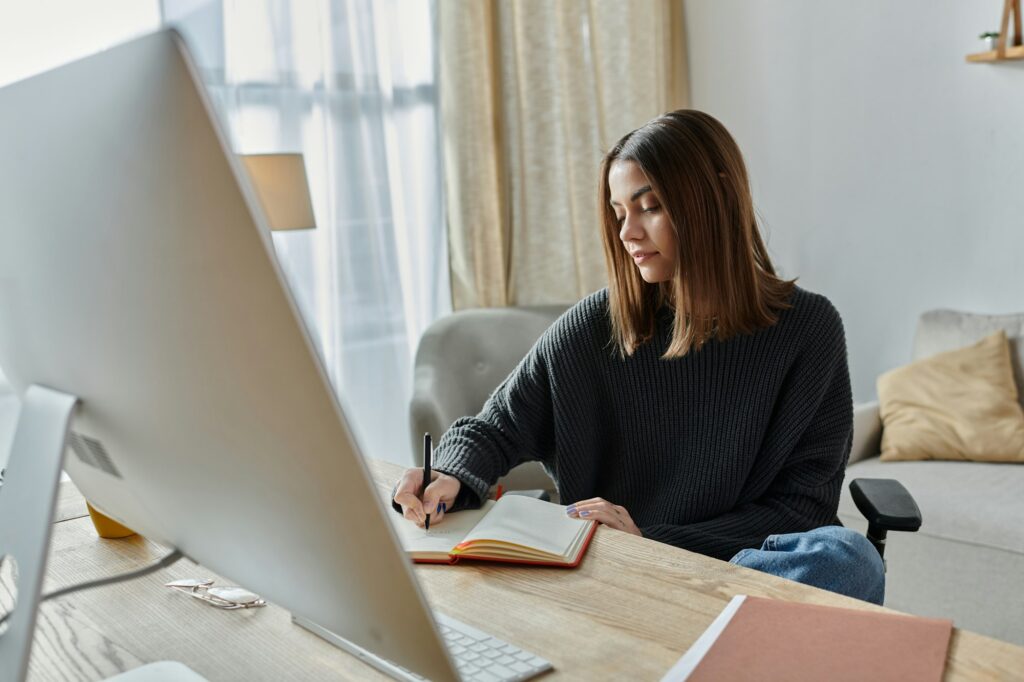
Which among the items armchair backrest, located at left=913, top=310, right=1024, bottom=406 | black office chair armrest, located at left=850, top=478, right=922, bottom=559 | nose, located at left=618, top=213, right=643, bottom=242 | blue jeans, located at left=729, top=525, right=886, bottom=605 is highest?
nose, located at left=618, top=213, right=643, bottom=242

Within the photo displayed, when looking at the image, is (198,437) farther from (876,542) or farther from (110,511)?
(876,542)

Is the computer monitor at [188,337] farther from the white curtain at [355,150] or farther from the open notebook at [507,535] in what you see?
the white curtain at [355,150]

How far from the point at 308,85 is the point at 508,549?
1998 mm

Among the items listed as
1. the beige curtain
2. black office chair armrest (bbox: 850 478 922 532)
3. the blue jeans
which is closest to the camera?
the blue jeans

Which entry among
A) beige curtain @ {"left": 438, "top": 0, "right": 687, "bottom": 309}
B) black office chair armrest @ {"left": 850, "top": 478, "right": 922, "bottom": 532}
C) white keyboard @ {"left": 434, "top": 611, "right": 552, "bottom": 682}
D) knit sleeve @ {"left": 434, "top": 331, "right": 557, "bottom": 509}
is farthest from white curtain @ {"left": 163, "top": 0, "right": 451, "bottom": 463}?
white keyboard @ {"left": 434, "top": 611, "right": 552, "bottom": 682}

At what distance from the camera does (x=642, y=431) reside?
167cm

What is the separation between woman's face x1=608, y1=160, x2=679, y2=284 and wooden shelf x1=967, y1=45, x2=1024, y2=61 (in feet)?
6.17

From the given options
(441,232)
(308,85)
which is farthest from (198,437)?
(441,232)

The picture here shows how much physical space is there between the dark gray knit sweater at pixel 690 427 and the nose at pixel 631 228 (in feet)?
0.55

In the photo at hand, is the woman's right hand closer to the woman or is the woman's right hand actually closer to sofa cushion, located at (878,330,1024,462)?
the woman

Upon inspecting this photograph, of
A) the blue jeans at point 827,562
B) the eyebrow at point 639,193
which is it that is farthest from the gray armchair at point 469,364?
the blue jeans at point 827,562

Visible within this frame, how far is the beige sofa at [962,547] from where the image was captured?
2.24m

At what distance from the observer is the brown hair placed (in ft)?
5.13

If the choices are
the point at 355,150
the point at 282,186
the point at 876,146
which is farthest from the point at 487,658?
the point at 876,146
